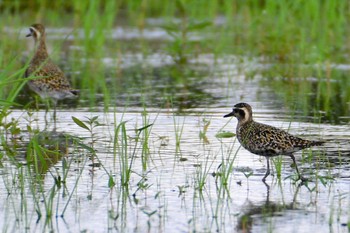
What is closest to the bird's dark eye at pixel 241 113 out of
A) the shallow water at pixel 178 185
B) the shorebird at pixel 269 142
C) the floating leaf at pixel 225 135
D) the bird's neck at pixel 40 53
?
the shorebird at pixel 269 142

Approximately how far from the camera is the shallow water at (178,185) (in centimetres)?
754

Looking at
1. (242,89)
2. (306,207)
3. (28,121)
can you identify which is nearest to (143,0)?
(242,89)

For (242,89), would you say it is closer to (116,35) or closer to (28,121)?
(28,121)

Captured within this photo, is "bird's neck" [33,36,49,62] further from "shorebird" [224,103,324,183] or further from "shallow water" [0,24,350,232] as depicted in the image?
"shorebird" [224,103,324,183]

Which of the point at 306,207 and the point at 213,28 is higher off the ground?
the point at 213,28

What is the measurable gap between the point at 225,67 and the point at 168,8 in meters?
6.66

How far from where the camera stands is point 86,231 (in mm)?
7238

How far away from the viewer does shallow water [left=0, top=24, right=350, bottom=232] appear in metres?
7.54

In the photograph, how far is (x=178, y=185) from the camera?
28.8 feet

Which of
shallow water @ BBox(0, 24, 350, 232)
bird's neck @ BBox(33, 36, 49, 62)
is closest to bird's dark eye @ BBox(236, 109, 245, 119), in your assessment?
shallow water @ BBox(0, 24, 350, 232)

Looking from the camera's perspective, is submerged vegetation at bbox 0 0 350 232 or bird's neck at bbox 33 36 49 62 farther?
bird's neck at bbox 33 36 49 62

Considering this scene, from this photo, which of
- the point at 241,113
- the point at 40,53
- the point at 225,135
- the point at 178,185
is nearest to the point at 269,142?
the point at 241,113

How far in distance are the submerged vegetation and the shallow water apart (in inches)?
0.8

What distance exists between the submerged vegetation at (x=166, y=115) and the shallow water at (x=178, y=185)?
2cm
